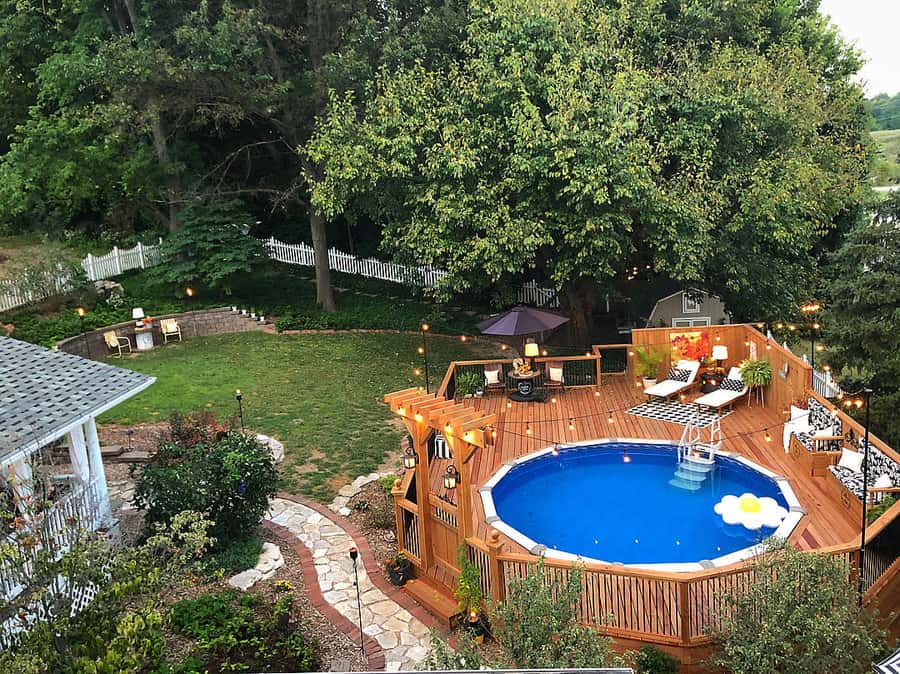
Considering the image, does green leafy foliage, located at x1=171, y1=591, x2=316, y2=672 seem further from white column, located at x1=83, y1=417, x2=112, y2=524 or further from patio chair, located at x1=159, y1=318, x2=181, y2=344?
patio chair, located at x1=159, y1=318, x2=181, y2=344

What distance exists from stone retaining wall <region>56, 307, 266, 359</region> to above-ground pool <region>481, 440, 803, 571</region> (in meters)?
11.8

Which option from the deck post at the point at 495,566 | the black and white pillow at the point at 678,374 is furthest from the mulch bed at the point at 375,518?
the black and white pillow at the point at 678,374

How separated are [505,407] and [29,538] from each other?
10280 millimetres

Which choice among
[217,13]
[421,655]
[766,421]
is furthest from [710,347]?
[217,13]

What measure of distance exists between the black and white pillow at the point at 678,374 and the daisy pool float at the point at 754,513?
5.12 m

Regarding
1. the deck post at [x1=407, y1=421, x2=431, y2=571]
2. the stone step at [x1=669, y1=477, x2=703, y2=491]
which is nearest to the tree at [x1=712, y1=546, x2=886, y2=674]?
the deck post at [x1=407, y1=421, x2=431, y2=571]

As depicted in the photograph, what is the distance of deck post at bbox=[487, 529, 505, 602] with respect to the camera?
8.19m

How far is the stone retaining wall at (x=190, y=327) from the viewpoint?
62.4ft

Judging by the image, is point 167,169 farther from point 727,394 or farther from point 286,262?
point 727,394

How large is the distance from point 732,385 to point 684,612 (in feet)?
26.1

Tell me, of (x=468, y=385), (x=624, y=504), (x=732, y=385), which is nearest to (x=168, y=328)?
(x=468, y=385)

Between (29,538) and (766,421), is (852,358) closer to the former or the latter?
(766,421)

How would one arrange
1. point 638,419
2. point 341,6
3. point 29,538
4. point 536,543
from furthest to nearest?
1. point 341,6
2. point 638,419
3. point 536,543
4. point 29,538

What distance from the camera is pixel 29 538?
6.09 meters
